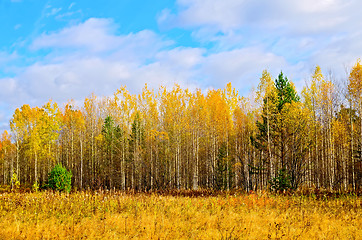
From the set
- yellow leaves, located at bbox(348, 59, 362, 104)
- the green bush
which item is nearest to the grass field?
the green bush

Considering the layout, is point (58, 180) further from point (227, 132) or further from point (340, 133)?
point (340, 133)

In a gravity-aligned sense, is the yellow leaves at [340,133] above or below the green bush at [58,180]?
above

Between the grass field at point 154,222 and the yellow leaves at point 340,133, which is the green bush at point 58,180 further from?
the yellow leaves at point 340,133

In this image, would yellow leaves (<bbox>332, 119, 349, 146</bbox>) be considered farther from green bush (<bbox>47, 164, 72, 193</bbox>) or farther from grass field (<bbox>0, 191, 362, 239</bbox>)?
green bush (<bbox>47, 164, 72, 193</bbox>)

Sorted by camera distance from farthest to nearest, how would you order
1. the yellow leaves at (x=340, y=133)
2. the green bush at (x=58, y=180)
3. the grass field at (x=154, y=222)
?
the yellow leaves at (x=340, y=133), the green bush at (x=58, y=180), the grass field at (x=154, y=222)

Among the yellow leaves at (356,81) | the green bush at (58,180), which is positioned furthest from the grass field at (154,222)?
the yellow leaves at (356,81)

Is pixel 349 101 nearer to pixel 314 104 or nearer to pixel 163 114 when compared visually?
pixel 314 104

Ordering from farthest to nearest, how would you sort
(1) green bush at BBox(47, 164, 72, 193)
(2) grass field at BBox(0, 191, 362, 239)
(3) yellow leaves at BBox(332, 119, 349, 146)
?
1. (3) yellow leaves at BBox(332, 119, 349, 146)
2. (1) green bush at BBox(47, 164, 72, 193)
3. (2) grass field at BBox(0, 191, 362, 239)

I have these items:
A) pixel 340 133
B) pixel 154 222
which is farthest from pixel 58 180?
pixel 340 133

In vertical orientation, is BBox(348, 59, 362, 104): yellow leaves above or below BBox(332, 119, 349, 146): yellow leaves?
above

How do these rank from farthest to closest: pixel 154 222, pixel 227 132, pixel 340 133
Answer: pixel 227 132
pixel 340 133
pixel 154 222

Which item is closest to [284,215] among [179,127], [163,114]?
[179,127]

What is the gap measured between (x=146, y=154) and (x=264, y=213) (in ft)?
80.0

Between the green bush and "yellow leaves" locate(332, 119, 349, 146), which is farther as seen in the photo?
"yellow leaves" locate(332, 119, 349, 146)
